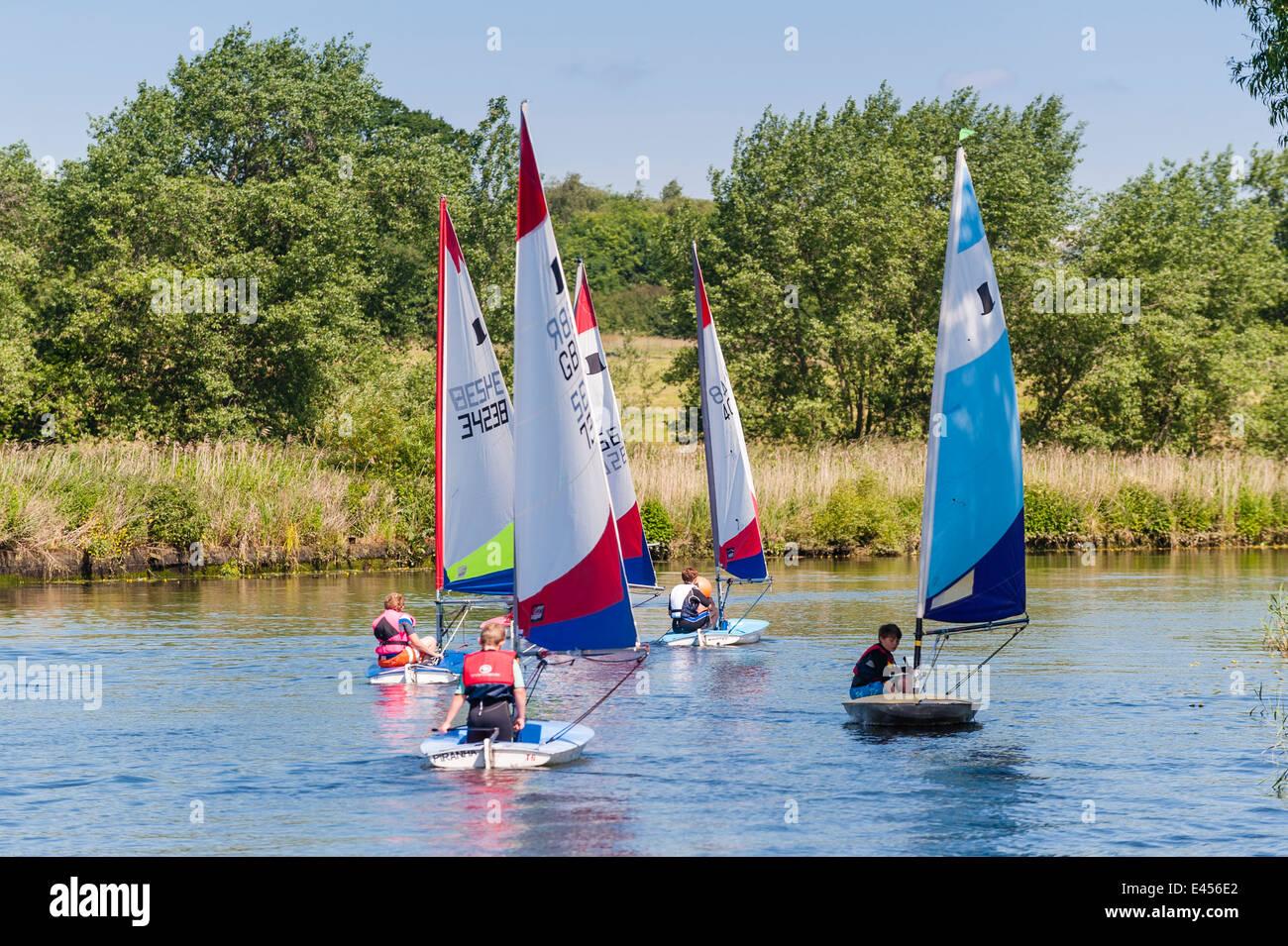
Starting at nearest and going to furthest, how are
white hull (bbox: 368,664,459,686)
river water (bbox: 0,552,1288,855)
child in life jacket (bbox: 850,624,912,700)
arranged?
river water (bbox: 0,552,1288,855)
child in life jacket (bbox: 850,624,912,700)
white hull (bbox: 368,664,459,686)

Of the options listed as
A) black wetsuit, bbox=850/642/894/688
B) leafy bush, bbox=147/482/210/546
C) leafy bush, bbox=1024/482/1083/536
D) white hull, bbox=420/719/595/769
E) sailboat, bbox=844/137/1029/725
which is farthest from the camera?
leafy bush, bbox=1024/482/1083/536

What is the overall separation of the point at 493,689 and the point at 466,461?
24.9ft

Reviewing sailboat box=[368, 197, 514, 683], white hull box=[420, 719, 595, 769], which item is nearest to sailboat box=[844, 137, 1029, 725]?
white hull box=[420, 719, 595, 769]

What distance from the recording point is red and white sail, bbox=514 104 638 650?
16.2 metres

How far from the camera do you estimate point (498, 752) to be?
1592cm

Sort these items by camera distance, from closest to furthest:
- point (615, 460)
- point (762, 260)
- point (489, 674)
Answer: point (489, 674) → point (615, 460) → point (762, 260)

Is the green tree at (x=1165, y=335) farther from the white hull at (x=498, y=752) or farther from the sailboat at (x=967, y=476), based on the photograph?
the white hull at (x=498, y=752)

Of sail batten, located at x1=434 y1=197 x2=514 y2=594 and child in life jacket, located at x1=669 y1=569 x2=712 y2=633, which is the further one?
child in life jacket, located at x1=669 y1=569 x2=712 y2=633

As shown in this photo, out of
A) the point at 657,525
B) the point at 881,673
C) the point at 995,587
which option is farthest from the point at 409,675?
the point at 657,525

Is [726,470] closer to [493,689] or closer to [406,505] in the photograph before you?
[493,689]

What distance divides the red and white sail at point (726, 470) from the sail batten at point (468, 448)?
6.81 m

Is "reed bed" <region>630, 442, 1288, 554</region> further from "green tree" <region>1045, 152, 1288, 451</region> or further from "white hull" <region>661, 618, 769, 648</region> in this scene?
"white hull" <region>661, 618, 769, 648</region>

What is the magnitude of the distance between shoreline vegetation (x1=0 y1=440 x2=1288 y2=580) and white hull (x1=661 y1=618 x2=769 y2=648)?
17098 millimetres
